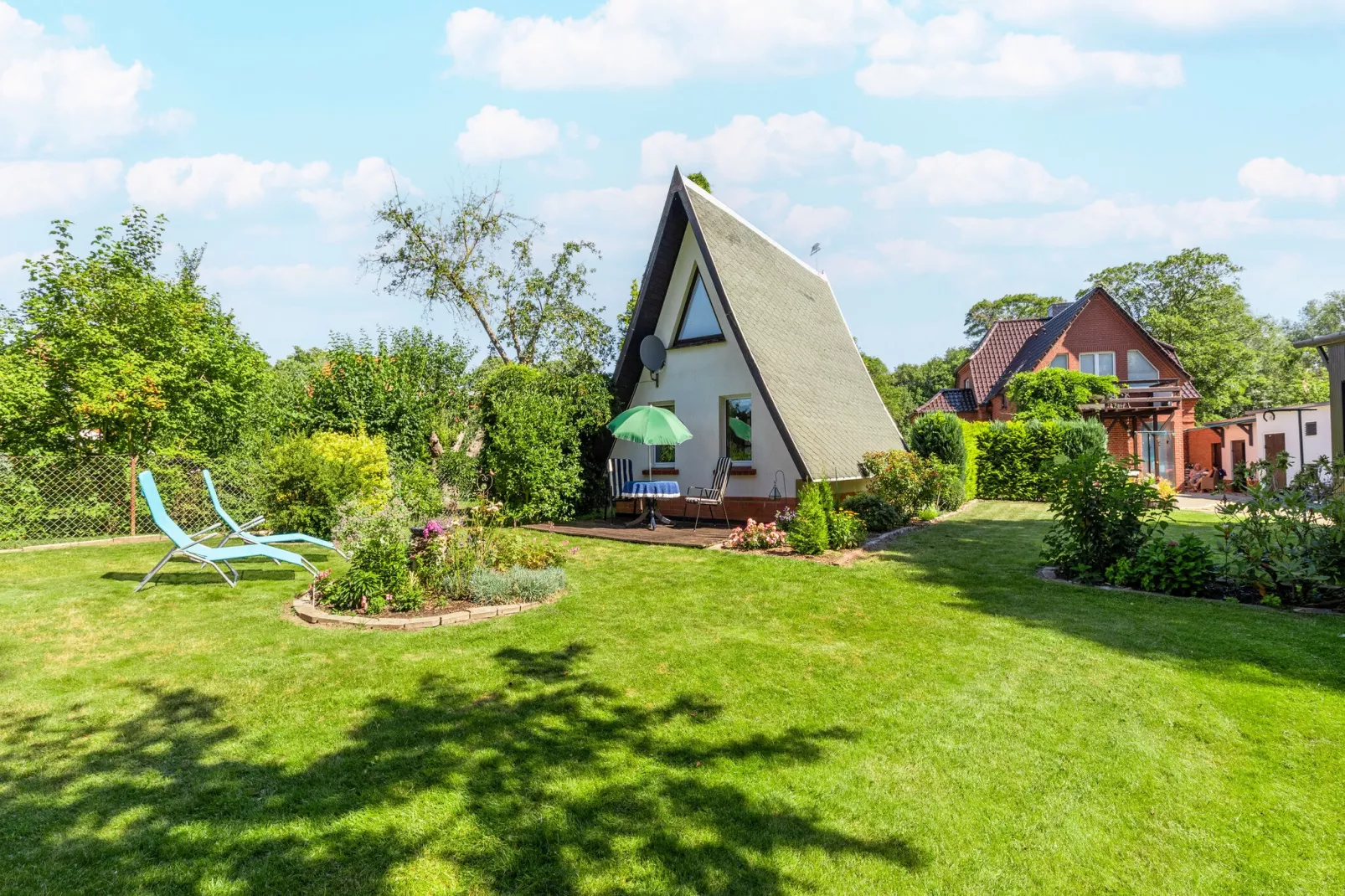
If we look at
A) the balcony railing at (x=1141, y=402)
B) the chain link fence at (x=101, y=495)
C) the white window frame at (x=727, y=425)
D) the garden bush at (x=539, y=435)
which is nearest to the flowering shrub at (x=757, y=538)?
the white window frame at (x=727, y=425)

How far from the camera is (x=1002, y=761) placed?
3.49 metres

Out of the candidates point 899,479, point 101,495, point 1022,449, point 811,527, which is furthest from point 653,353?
point 1022,449

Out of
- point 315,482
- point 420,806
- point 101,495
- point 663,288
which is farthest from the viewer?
point 663,288

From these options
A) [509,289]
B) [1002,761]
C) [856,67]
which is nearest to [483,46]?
[856,67]

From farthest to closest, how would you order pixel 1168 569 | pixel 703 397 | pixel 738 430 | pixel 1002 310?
1. pixel 1002 310
2. pixel 703 397
3. pixel 738 430
4. pixel 1168 569

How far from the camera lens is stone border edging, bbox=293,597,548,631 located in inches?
234

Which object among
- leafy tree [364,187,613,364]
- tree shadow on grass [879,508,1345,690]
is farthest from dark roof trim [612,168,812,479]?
leafy tree [364,187,613,364]

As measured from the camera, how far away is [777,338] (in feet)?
46.0

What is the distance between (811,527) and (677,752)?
6.39 m

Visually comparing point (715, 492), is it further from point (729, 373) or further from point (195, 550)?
point (195, 550)

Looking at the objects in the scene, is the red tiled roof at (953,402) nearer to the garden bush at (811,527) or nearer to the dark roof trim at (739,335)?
the dark roof trim at (739,335)

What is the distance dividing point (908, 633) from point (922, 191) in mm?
12456

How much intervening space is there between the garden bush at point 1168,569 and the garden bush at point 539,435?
32.6ft

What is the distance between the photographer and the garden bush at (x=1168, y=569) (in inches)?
283
